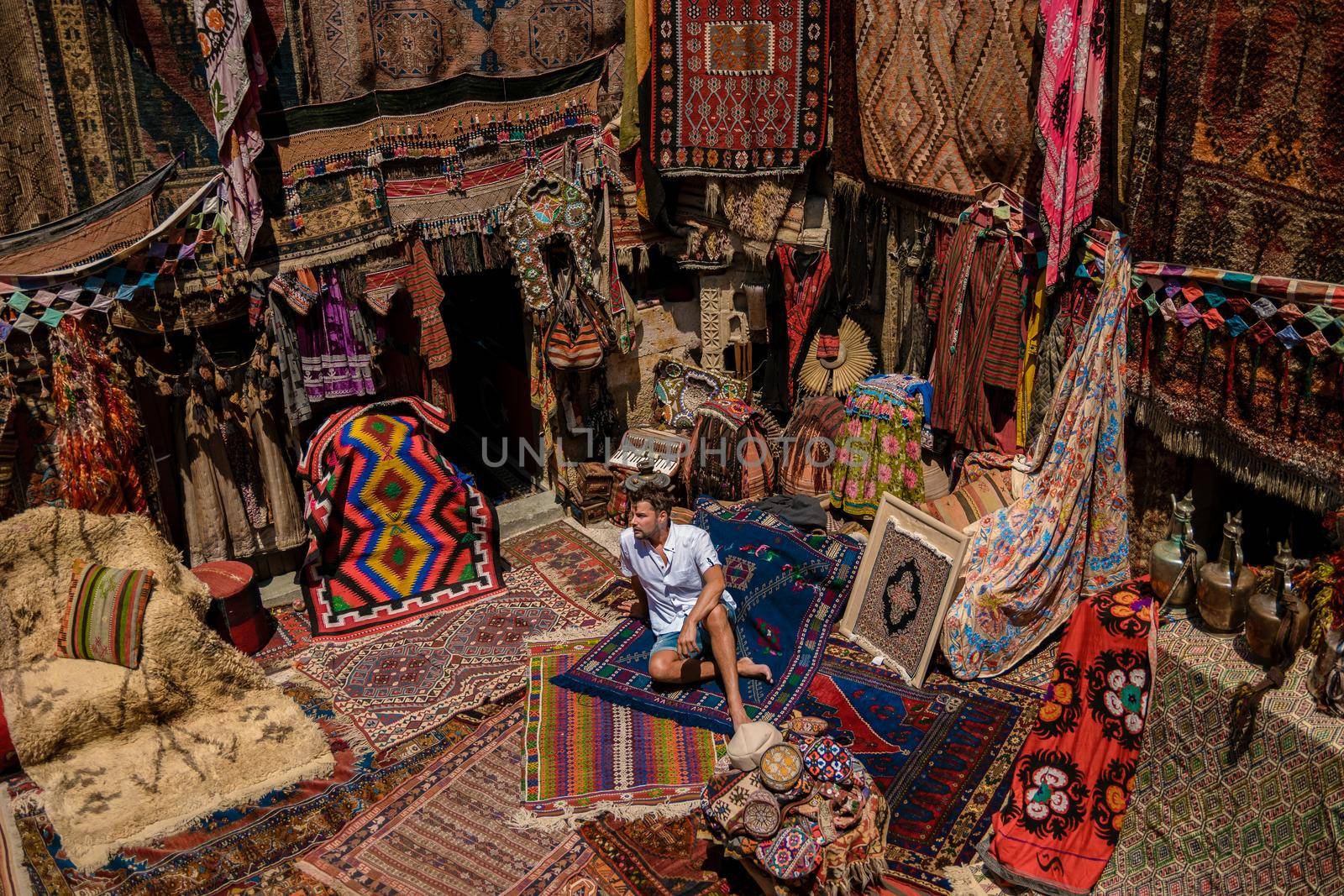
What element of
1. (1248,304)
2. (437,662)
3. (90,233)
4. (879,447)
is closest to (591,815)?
(437,662)

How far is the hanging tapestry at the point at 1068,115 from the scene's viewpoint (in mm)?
5289

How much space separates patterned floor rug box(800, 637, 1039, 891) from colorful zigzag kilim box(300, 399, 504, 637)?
2.37m

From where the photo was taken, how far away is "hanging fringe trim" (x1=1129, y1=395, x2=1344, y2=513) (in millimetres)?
4566

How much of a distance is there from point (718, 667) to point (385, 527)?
244cm

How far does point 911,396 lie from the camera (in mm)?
6789

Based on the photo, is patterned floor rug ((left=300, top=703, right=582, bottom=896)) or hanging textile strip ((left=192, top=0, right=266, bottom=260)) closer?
patterned floor rug ((left=300, top=703, right=582, bottom=896))

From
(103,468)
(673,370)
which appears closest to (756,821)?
(103,468)

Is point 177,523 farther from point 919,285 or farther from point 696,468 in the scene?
point 919,285

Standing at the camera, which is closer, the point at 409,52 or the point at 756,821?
the point at 756,821

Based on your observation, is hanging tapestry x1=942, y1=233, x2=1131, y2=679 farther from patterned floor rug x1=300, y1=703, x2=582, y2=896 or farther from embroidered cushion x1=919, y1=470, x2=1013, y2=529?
patterned floor rug x1=300, y1=703, x2=582, y2=896

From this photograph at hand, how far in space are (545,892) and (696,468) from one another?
3572 mm

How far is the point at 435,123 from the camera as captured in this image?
668cm

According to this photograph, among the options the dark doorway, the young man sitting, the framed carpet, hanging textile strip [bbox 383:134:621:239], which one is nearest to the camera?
the young man sitting

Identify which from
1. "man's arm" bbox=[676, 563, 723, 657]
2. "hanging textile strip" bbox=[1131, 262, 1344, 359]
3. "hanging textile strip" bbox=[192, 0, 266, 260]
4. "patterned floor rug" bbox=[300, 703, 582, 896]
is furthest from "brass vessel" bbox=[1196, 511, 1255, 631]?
"hanging textile strip" bbox=[192, 0, 266, 260]
